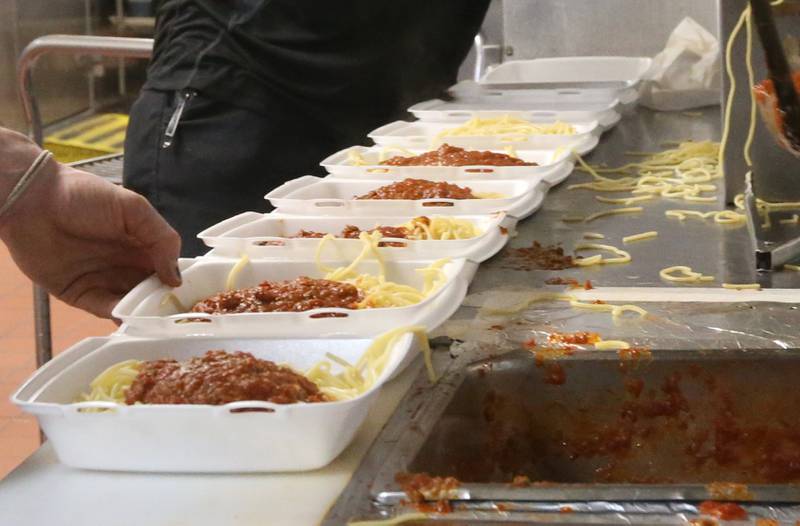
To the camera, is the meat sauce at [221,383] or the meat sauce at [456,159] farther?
the meat sauce at [456,159]

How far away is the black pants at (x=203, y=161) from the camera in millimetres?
3010

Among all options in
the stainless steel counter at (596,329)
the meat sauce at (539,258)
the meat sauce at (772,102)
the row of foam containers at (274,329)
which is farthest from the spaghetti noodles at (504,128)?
the meat sauce at (772,102)

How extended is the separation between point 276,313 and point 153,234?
30 cm

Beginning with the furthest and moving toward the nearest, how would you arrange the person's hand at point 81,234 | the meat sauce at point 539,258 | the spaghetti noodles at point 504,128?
the spaghetti noodles at point 504,128 < the meat sauce at point 539,258 < the person's hand at point 81,234

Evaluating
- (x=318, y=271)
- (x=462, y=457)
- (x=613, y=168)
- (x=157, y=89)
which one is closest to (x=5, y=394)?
(x=157, y=89)

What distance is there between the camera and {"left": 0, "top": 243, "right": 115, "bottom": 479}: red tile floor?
13.1ft

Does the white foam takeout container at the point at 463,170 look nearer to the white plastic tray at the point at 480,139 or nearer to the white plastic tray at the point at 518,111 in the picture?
the white plastic tray at the point at 480,139

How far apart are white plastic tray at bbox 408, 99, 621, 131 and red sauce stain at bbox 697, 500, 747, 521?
210 cm

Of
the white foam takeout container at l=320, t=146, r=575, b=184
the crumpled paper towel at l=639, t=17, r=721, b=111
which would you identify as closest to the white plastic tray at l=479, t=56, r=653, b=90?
the crumpled paper towel at l=639, t=17, r=721, b=111

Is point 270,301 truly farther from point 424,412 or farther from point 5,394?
→ point 5,394

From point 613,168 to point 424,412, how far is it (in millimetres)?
1660

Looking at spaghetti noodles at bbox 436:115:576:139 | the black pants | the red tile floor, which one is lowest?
the red tile floor

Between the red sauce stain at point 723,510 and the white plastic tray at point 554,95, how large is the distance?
2516 mm

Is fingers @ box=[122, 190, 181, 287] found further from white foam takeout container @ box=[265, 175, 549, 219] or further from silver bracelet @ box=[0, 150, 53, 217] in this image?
white foam takeout container @ box=[265, 175, 549, 219]
